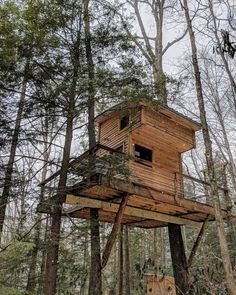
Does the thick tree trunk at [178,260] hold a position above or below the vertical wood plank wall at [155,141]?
below

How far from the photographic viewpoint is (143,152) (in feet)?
31.4

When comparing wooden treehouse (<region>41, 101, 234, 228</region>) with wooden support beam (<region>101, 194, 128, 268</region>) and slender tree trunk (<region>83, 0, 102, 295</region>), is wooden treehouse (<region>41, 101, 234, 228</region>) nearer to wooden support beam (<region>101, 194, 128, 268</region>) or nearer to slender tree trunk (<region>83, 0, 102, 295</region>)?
wooden support beam (<region>101, 194, 128, 268</region>)

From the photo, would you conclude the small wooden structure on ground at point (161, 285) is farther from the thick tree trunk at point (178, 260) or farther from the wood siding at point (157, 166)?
the wood siding at point (157, 166)

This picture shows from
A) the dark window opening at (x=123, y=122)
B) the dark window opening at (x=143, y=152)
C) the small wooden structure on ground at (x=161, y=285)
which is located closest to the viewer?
the small wooden structure on ground at (x=161, y=285)

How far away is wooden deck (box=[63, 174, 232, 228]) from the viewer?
6930 mm

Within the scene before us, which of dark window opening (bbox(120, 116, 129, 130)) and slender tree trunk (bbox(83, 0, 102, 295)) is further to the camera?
dark window opening (bbox(120, 116, 129, 130))

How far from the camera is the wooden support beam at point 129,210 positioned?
7414 mm

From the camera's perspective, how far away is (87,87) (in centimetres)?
636

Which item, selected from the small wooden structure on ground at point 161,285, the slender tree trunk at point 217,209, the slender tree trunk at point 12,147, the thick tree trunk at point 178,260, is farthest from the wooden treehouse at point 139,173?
the small wooden structure on ground at point 161,285

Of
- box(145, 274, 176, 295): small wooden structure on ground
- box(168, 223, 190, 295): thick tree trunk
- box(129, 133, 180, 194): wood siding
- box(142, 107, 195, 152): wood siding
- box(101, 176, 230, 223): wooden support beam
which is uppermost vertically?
box(142, 107, 195, 152): wood siding

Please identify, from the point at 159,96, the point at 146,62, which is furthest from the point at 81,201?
the point at 146,62

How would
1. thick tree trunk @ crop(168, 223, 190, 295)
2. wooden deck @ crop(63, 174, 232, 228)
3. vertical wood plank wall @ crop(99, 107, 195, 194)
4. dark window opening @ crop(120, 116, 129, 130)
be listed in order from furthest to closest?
dark window opening @ crop(120, 116, 129, 130), thick tree trunk @ crop(168, 223, 190, 295), vertical wood plank wall @ crop(99, 107, 195, 194), wooden deck @ crop(63, 174, 232, 228)

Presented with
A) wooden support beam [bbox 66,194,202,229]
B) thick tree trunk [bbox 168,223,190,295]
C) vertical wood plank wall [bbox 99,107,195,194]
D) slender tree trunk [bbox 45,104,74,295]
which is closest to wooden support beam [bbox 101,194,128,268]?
wooden support beam [bbox 66,194,202,229]

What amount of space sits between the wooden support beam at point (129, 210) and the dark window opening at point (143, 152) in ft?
5.41
